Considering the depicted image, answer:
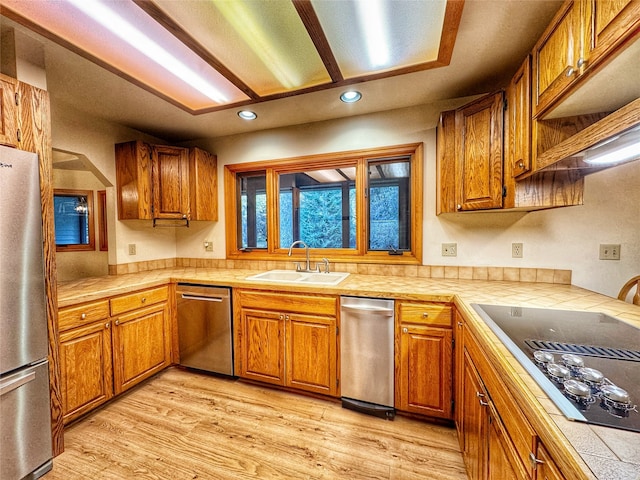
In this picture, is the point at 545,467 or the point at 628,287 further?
the point at 628,287

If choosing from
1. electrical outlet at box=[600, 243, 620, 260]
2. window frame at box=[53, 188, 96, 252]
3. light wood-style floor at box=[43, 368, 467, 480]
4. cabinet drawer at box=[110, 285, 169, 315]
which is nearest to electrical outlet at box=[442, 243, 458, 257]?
electrical outlet at box=[600, 243, 620, 260]

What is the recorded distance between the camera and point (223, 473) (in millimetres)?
1415

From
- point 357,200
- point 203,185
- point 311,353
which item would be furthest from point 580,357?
point 203,185

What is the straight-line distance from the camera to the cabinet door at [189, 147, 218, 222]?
8.91 feet

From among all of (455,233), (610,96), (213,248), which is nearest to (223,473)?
(213,248)

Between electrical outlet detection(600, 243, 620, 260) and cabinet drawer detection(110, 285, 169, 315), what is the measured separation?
3444 mm

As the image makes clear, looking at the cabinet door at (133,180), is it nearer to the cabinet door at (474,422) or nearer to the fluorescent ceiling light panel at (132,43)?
the fluorescent ceiling light panel at (132,43)

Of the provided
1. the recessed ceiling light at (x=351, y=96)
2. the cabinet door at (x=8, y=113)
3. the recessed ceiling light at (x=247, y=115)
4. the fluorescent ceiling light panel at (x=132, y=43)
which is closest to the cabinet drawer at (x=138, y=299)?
the cabinet door at (x=8, y=113)

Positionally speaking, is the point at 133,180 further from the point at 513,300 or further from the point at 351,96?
the point at 513,300

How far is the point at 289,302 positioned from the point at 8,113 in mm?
1895

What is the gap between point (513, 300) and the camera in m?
1.50

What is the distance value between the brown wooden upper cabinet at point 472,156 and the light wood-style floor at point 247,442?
1571 mm

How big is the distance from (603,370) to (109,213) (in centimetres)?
347

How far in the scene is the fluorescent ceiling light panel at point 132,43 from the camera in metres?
1.23
